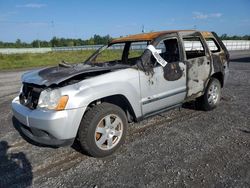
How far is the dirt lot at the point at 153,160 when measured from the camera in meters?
3.15

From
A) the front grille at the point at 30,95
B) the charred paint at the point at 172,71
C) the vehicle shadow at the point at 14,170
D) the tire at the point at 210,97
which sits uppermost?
the charred paint at the point at 172,71

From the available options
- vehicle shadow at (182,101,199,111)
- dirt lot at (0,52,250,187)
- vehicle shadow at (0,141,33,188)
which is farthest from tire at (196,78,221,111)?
vehicle shadow at (0,141,33,188)

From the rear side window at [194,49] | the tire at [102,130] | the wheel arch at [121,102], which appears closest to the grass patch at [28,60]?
the rear side window at [194,49]

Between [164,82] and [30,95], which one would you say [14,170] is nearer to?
[30,95]

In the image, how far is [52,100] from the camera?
11.2ft

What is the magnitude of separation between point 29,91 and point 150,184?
2274mm

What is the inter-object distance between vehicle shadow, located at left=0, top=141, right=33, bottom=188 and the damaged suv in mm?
376

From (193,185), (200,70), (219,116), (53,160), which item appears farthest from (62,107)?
(219,116)

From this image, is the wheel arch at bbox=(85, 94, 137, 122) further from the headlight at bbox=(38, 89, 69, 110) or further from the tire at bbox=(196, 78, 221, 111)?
the tire at bbox=(196, 78, 221, 111)

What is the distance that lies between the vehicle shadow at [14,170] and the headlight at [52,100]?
873 millimetres

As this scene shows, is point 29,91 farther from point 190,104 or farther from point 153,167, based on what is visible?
point 190,104

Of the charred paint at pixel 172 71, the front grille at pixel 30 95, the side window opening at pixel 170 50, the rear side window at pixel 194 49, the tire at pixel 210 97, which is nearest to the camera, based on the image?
the front grille at pixel 30 95

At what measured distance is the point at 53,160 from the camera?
3729 mm

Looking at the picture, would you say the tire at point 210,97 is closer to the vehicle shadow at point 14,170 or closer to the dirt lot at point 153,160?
the dirt lot at point 153,160
